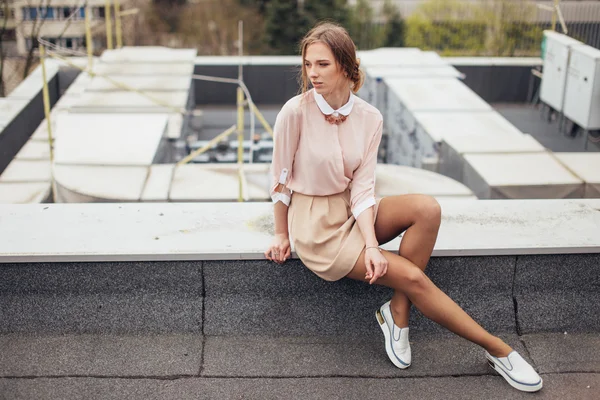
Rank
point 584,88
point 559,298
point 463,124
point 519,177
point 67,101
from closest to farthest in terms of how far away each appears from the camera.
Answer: point 559,298 < point 519,177 < point 463,124 < point 584,88 < point 67,101

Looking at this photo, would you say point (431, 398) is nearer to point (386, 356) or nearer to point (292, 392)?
point (386, 356)

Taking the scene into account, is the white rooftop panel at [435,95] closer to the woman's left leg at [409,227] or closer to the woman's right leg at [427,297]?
the woman's left leg at [409,227]

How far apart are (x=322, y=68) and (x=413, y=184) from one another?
2638mm

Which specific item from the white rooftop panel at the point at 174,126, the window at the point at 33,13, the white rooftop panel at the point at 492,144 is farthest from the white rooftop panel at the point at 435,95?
the window at the point at 33,13

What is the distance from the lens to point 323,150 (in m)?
2.98

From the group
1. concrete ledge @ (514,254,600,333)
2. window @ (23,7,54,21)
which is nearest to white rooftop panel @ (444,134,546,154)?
concrete ledge @ (514,254,600,333)

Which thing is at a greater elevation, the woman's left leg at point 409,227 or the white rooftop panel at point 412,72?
the woman's left leg at point 409,227

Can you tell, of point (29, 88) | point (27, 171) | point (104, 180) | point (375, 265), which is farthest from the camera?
point (29, 88)

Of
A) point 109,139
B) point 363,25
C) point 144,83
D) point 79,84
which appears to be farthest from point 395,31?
point 109,139

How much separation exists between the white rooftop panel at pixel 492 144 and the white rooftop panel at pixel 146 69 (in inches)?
171

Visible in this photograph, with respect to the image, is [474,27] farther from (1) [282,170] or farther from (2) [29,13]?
(1) [282,170]

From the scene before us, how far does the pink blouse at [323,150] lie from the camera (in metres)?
2.97

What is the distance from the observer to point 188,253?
122 inches

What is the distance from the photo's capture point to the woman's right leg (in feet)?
9.34
